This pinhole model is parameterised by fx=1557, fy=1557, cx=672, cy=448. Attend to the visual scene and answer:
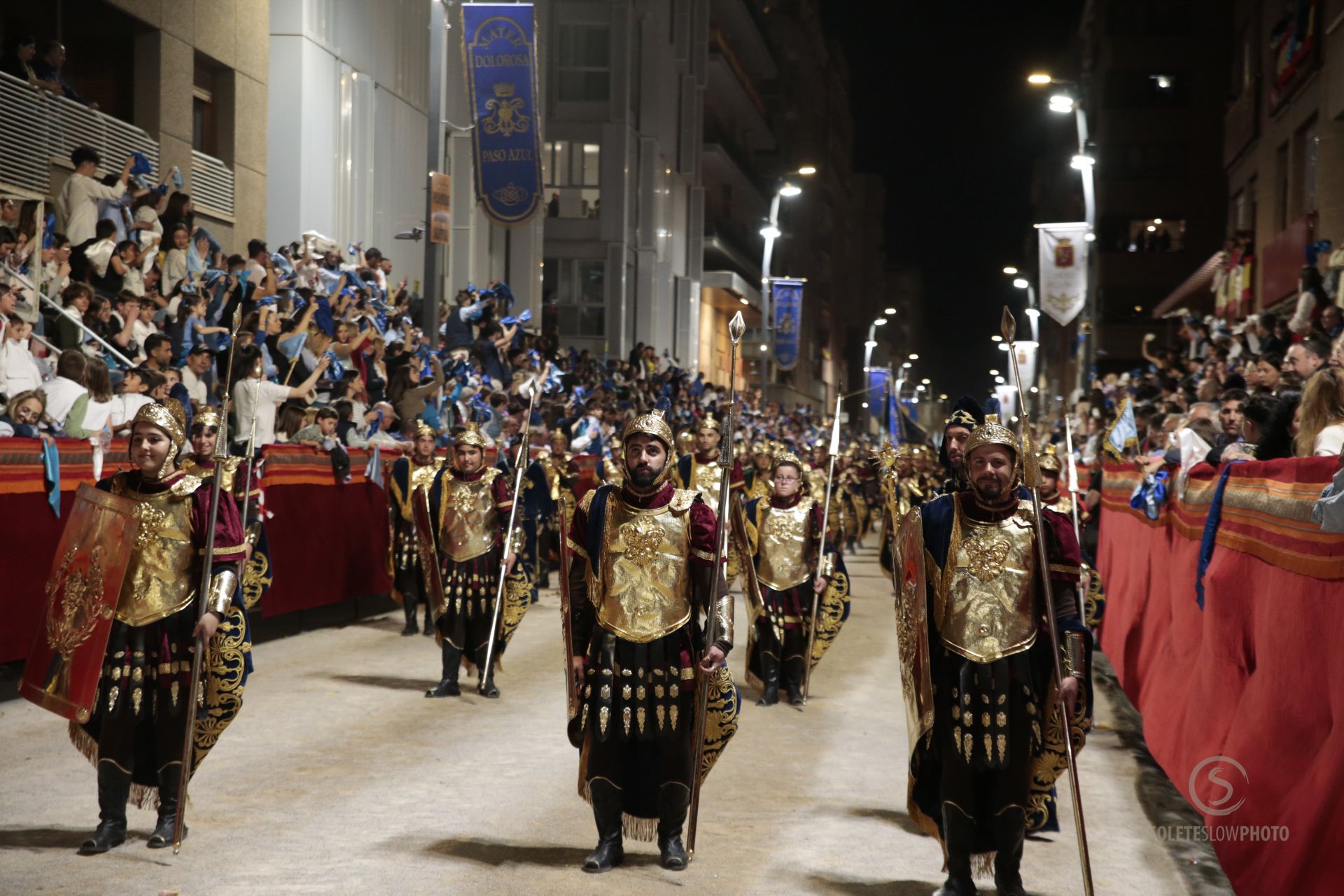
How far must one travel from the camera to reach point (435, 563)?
479 inches

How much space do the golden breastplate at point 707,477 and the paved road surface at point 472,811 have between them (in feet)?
6.57

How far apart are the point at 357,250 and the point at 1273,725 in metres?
19.4

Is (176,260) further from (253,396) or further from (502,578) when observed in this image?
(502,578)

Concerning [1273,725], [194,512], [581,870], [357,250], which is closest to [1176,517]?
[1273,725]

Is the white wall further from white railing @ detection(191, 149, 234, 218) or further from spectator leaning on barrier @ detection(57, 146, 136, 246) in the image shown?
spectator leaning on barrier @ detection(57, 146, 136, 246)

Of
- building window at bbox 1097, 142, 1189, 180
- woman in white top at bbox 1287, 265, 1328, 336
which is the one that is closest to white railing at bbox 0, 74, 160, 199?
woman in white top at bbox 1287, 265, 1328, 336

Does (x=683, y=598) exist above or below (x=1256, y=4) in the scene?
below

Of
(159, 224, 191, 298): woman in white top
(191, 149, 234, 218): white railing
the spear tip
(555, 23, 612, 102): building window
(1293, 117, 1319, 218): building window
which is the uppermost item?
(555, 23, 612, 102): building window

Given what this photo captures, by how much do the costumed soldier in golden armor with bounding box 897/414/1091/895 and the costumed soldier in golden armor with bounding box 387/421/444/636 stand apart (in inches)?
363

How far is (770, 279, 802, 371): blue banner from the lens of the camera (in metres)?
49.9

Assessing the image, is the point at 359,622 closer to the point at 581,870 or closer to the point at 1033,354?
the point at 581,870

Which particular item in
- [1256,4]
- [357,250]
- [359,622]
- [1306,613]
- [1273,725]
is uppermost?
[1256,4]

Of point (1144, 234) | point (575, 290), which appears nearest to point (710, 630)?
point (575, 290)

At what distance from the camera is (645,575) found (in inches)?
268
